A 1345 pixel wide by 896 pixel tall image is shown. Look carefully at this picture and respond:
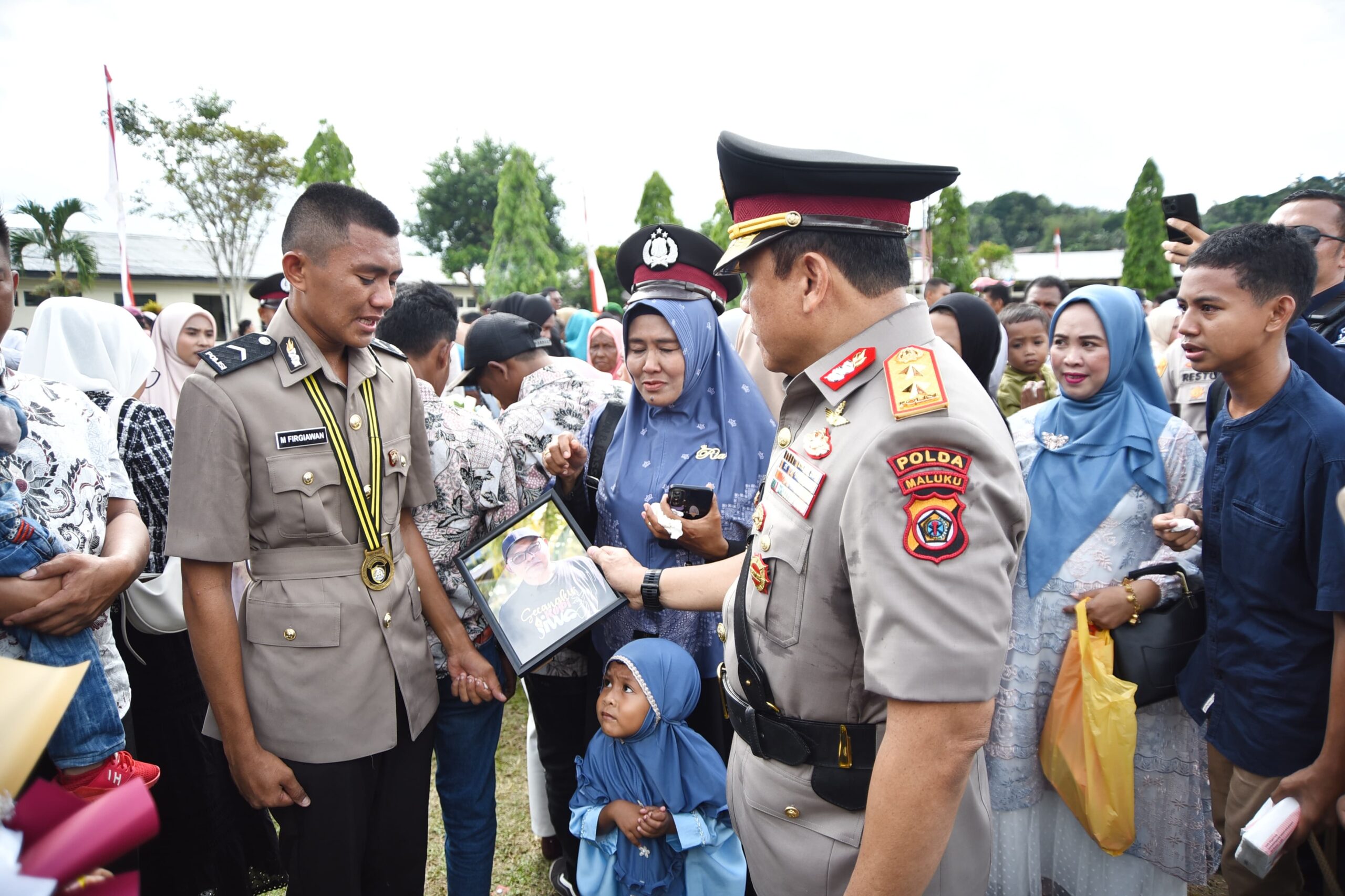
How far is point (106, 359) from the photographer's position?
3541 mm

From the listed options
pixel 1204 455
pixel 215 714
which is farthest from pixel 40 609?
pixel 1204 455

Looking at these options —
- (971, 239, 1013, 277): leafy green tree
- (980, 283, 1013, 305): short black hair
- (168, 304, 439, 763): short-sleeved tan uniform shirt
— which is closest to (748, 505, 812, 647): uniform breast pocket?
(168, 304, 439, 763): short-sleeved tan uniform shirt

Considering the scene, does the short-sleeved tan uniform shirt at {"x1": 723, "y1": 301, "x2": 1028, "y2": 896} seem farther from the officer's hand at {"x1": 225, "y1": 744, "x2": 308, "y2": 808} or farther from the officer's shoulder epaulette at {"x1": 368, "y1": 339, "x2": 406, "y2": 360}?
the officer's shoulder epaulette at {"x1": 368, "y1": 339, "x2": 406, "y2": 360}

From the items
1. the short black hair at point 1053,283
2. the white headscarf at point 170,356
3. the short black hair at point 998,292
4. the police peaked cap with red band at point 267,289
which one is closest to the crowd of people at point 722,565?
the white headscarf at point 170,356

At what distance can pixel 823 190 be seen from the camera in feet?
4.98

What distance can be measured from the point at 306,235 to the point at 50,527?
3.61 feet

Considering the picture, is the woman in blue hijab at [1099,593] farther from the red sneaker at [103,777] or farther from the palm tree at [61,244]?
the palm tree at [61,244]

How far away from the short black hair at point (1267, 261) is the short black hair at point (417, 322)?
288 centimetres

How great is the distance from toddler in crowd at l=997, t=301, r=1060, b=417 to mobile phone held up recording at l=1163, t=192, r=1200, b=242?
206 centimetres

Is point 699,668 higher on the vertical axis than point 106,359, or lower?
lower

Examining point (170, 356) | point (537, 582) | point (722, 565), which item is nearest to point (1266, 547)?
point (722, 565)

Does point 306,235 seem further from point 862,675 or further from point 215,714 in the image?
point 862,675

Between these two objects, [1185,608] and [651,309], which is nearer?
[1185,608]

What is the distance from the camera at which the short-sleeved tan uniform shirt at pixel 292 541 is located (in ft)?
6.77
